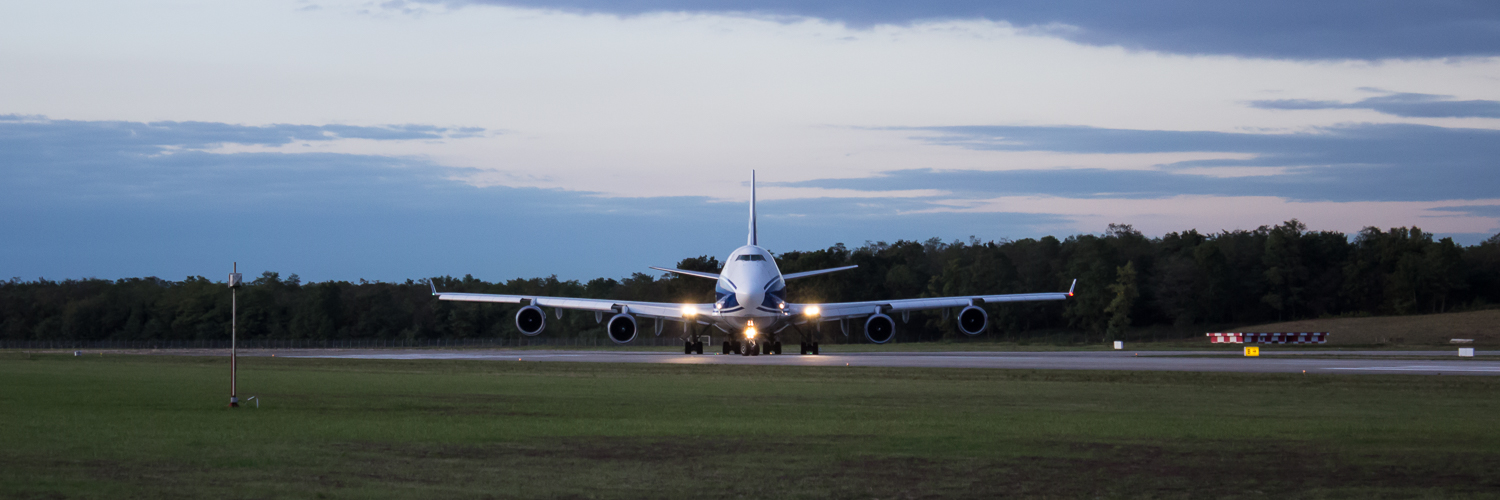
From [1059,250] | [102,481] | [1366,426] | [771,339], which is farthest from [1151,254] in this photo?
[102,481]

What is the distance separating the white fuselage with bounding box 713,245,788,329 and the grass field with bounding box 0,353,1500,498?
67.5 feet

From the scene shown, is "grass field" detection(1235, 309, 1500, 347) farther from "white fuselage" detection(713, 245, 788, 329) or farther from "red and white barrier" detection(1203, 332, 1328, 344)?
"white fuselage" detection(713, 245, 788, 329)

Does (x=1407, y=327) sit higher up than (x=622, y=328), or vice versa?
(x=622, y=328)

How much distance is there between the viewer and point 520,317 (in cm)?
5381

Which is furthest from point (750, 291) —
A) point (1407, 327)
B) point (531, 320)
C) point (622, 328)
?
point (1407, 327)

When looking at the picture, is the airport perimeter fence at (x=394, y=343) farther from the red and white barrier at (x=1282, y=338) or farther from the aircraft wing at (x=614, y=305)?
the red and white barrier at (x=1282, y=338)

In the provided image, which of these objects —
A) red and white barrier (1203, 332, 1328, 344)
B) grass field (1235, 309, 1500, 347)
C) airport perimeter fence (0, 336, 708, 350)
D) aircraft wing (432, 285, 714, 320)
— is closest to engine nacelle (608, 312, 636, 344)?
aircraft wing (432, 285, 714, 320)

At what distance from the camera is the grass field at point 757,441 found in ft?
37.0

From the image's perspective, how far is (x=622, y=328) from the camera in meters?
52.0

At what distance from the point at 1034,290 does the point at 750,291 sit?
85316mm

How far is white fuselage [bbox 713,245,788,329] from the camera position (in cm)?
4872

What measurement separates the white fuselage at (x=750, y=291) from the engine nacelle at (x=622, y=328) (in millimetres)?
3619

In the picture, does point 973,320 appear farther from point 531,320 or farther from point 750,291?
point 531,320

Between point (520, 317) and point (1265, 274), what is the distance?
285 feet
